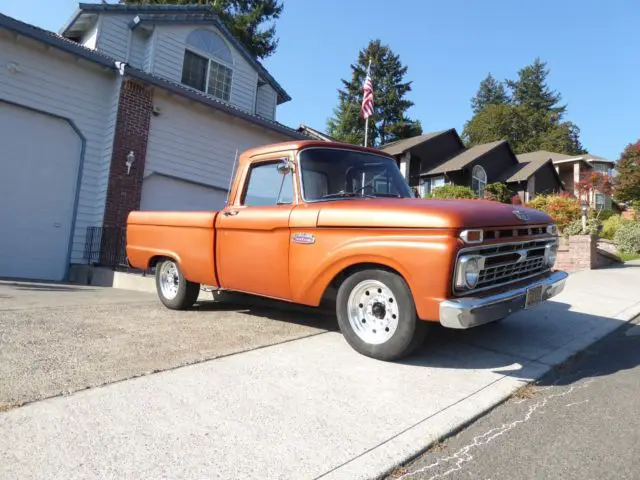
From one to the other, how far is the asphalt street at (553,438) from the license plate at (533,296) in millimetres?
578

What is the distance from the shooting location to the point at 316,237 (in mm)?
3832

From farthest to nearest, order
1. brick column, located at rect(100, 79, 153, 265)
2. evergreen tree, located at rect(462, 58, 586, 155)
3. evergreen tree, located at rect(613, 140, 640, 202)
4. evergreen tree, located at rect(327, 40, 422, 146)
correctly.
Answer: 1. evergreen tree, located at rect(462, 58, 586, 155)
2. evergreen tree, located at rect(327, 40, 422, 146)
3. evergreen tree, located at rect(613, 140, 640, 202)
4. brick column, located at rect(100, 79, 153, 265)

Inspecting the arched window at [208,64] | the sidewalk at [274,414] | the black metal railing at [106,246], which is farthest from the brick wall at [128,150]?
the sidewalk at [274,414]

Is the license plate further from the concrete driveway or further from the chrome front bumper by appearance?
the concrete driveway

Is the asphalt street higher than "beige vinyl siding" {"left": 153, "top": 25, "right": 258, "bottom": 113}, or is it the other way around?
"beige vinyl siding" {"left": 153, "top": 25, "right": 258, "bottom": 113}

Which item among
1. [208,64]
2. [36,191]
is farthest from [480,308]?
[208,64]

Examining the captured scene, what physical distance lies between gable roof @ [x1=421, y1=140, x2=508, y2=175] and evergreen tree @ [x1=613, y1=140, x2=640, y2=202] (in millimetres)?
7489

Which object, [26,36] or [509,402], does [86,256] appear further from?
[509,402]

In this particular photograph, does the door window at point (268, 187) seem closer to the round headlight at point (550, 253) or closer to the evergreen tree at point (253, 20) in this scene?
the round headlight at point (550, 253)

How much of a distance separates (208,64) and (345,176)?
12129 millimetres

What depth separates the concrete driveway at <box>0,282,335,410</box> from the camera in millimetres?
3078

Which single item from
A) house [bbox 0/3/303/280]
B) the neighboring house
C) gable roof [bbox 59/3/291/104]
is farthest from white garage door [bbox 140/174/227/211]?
the neighboring house

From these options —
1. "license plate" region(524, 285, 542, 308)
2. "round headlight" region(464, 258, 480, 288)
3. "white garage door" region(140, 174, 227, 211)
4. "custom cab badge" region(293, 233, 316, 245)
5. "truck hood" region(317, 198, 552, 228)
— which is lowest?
"license plate" region(524, 285, 542, 308)

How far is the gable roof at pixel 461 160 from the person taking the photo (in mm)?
28156
